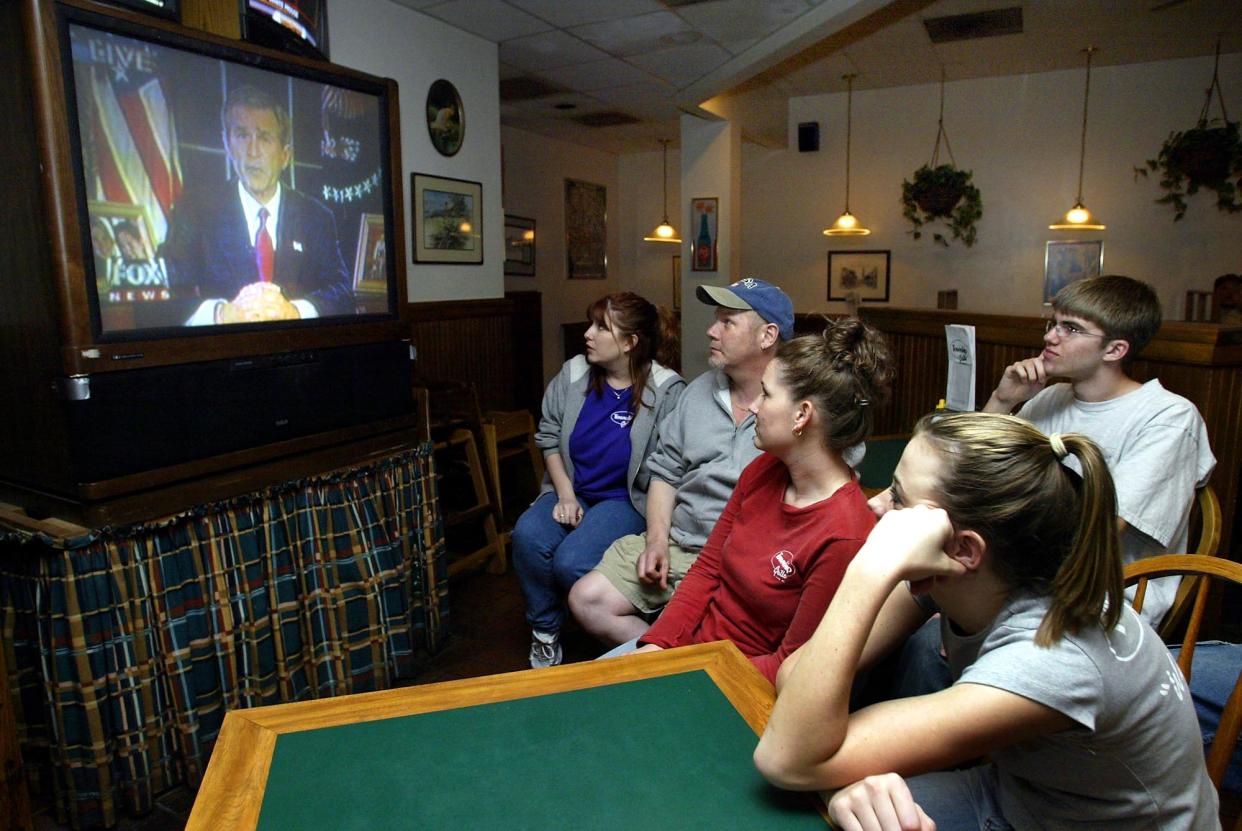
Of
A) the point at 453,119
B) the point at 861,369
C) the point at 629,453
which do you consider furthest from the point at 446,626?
the point at 453,119

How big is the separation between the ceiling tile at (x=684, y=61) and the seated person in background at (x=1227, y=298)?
3.97 m

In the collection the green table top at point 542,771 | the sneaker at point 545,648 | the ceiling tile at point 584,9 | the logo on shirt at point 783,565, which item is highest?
the ceiling tile at point 584,9

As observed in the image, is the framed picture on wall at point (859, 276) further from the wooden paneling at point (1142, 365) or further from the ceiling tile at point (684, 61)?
the wooden paneling at point (1142, 365)

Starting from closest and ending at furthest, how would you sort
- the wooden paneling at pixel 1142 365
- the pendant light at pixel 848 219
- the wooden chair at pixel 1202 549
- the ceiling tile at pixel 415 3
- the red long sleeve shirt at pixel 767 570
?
the red long sleeve shirt at pixel 767 570
the wooden chair at pixel 1202 549
the wooden paneling at pixel 1142 365
the ceiling tile at pixel 415 3
the pendant light at pixel 848 219

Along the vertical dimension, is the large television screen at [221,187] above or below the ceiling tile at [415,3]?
below

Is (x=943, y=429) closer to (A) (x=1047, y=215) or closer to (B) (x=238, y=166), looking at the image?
(B) (x=238, y=166)

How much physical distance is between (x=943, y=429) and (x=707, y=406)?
131cm

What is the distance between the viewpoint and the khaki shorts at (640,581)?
7.49 feet

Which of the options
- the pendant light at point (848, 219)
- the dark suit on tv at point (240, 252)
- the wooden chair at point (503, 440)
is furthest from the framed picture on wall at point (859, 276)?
the dark suit on tv at point (240, 252)

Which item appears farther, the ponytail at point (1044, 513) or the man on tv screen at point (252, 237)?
the man on tv screen at point (252, 237)

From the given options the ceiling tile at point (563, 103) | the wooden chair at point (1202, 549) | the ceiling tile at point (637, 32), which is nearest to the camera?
the wooden chair at point (1202, 549)

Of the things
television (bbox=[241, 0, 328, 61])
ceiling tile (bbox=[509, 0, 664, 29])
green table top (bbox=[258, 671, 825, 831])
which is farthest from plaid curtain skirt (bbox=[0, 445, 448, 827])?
ceiling tile (bbox=[509, 0, 664, 29])

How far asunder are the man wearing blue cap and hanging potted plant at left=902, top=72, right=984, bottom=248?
5.42 metres

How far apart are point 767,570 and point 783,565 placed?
43mm
